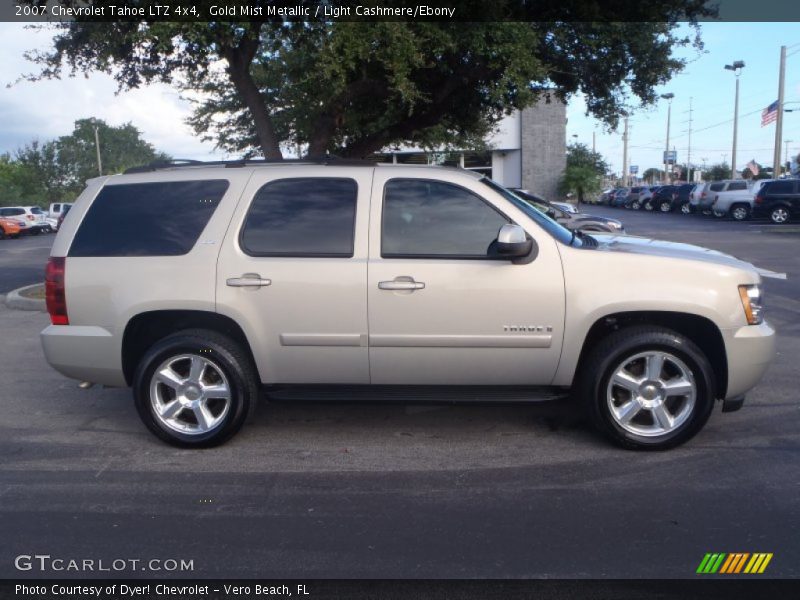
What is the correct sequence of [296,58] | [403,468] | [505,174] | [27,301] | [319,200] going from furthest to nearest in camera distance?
[505,174] → [296,58] → [27,301] → [319,200] → [403,468]

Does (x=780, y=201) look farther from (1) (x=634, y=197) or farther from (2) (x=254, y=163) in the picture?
(2) (x=254, y=163)

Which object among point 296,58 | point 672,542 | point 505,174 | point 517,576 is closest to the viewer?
point 517,576

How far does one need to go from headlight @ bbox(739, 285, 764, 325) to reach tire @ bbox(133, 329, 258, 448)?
3.29 metres

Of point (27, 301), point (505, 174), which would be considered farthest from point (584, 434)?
point (505, 174)

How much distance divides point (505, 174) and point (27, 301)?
1573 inches

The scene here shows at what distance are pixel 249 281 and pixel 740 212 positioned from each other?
107 ft

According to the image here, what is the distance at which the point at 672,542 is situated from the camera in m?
3.90

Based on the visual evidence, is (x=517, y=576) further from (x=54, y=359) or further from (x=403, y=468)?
(x=54, y=359)

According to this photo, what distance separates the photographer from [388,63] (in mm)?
10773

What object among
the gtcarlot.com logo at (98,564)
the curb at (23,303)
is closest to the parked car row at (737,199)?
the curb at (23,303)

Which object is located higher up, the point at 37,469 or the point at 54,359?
the point at 54,359

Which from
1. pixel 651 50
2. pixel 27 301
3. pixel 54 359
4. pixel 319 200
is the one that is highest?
pixel 651 50

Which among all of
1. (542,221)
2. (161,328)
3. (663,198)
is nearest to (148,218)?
(161,328)

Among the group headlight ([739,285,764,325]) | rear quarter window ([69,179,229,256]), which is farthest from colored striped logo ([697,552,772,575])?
rear quarter window ([69,179,229,256])
